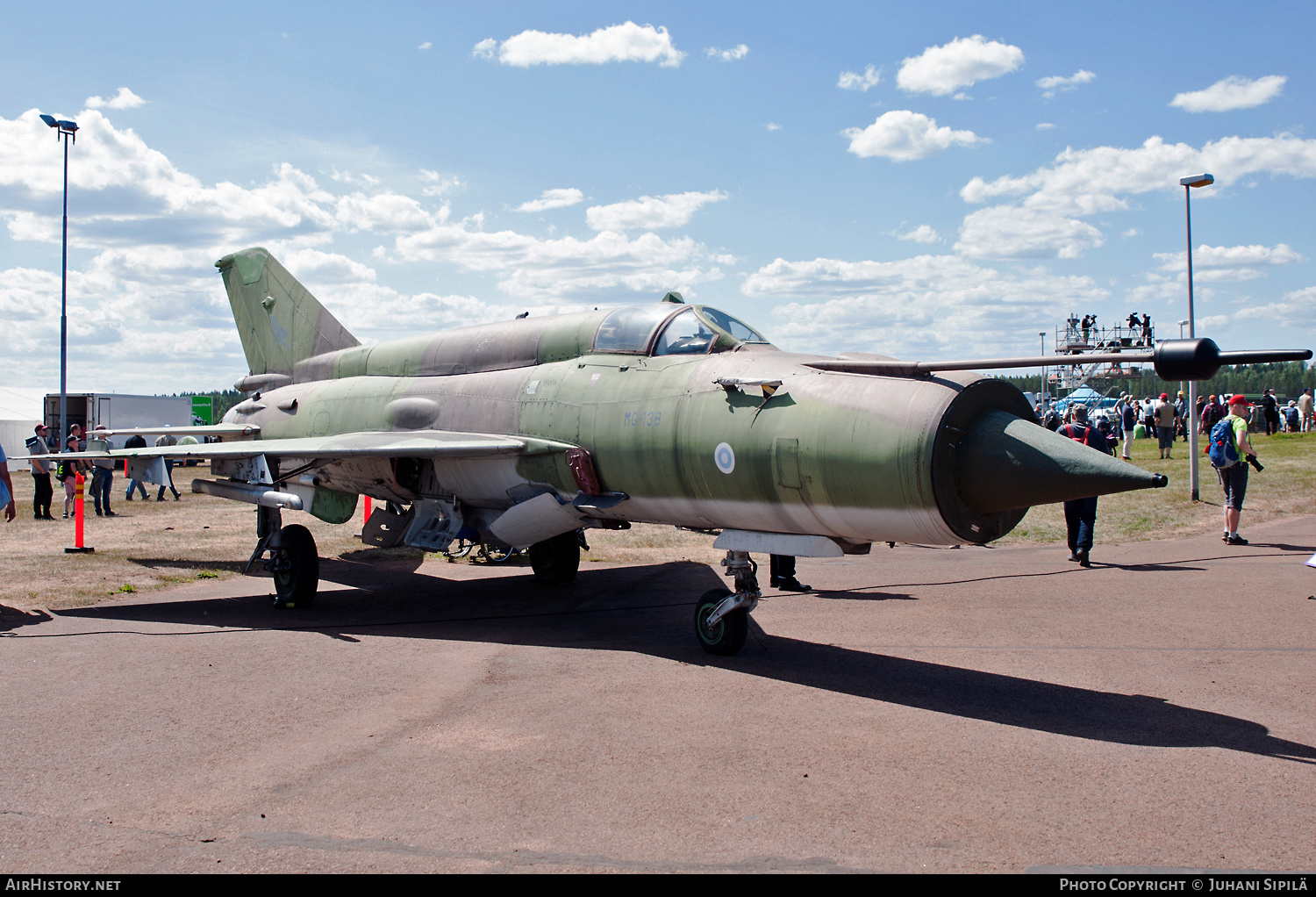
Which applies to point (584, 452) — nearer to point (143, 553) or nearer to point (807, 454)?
point (807, 454)

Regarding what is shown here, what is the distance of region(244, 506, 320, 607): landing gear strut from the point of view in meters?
10.6

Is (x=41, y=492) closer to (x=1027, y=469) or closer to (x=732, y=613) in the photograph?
(x=732, y=613)

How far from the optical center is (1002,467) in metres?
5.98

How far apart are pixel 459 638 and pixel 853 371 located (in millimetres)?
4400

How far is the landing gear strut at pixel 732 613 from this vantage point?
25.1 ft

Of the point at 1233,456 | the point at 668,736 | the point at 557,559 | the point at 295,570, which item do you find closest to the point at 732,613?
the point at 668,736

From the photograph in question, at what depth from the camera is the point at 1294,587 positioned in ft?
33.7

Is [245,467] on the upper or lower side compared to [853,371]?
lower

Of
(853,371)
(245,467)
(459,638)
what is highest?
(853,371)

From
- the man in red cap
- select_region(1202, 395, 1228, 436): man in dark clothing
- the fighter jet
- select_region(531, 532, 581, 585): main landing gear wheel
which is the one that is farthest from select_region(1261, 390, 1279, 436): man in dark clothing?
the fighter jet

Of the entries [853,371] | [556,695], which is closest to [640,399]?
[853,371]

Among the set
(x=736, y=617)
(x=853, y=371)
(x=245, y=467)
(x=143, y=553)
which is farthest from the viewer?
(x=143, y=553)

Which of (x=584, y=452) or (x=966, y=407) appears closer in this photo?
(x=966, y=407)

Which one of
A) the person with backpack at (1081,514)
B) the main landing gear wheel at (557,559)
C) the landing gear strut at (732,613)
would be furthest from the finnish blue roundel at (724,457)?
the person with backpack at (1081,514)
